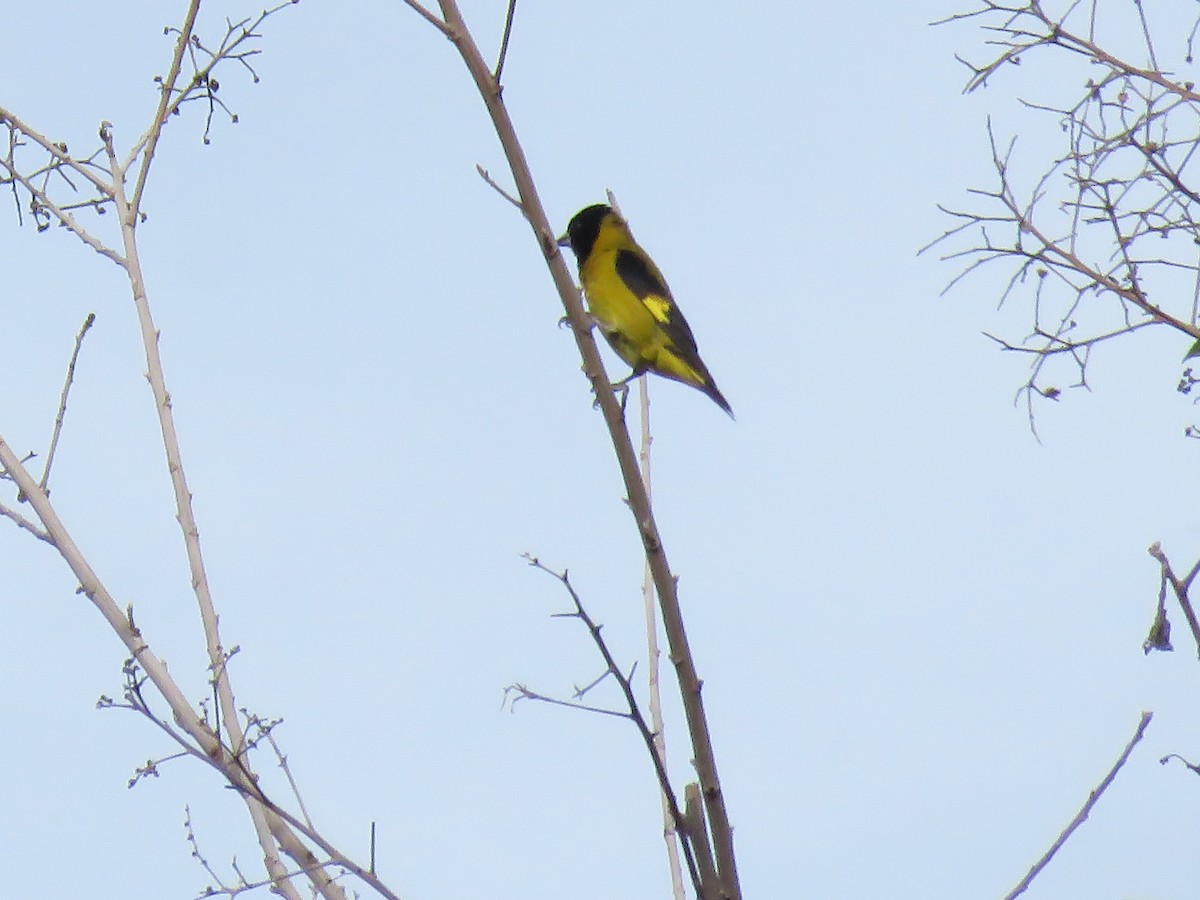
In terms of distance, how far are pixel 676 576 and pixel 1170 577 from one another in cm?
67

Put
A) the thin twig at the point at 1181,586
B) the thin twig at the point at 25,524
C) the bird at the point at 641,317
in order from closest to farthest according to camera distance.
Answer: the thin twig at the point at 1181,586 → the thin twig at the point at 25,524 → the bird at the point at 641,317

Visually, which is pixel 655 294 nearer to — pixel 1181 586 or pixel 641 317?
pixel 641 317

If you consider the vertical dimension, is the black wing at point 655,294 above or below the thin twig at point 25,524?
above

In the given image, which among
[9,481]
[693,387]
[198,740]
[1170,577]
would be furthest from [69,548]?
[693,387]

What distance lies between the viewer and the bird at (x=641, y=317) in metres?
5.67

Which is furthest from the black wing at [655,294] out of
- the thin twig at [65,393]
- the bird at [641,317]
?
the thin twig at [65,393]

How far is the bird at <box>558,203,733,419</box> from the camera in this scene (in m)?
5.67

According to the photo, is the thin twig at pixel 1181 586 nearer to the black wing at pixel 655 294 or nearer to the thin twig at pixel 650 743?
the thin twig at pixel 650 743

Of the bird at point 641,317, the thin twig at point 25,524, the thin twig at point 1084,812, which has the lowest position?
the thin twig at point 1084,812

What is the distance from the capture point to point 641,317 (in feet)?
18.7

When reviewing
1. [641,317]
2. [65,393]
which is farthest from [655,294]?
[65,393]

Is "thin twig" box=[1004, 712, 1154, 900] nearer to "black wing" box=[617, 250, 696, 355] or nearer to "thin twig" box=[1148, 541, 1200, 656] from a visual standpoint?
"thin twig" box=[1148, 541, 1200, 656]

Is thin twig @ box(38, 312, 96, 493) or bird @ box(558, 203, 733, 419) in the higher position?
bird @ box(558, 203, 733, 419)

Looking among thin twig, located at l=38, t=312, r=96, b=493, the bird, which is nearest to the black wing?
the bird
